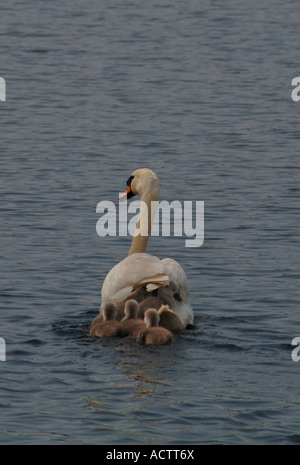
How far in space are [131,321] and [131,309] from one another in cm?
14

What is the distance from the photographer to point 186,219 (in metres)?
18.0

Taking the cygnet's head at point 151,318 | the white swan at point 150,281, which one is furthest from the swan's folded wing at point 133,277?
the cygnet's head at point 151,318

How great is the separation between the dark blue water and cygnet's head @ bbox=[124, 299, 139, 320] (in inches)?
22.9

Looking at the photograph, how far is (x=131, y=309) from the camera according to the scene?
12.1m

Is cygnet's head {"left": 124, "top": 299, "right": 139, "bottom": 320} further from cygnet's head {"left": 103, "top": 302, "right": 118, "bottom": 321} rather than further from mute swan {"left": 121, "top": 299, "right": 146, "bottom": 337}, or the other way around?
cygnet's head {"left": 103, "top": 302, "right": 118, "bottom": 321}

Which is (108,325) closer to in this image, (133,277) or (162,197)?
(133,277)

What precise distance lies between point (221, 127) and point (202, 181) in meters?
4.51

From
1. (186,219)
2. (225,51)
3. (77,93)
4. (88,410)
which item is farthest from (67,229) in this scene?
(225,51)

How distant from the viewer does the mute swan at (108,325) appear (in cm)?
1191

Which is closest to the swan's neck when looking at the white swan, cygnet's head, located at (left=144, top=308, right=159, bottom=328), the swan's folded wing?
the white swan

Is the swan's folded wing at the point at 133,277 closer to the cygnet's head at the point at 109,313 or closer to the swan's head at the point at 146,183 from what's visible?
the cygnet's head at the point at 109,313

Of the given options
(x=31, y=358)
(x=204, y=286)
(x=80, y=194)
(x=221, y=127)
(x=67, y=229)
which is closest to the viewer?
(x=31, y=358)
